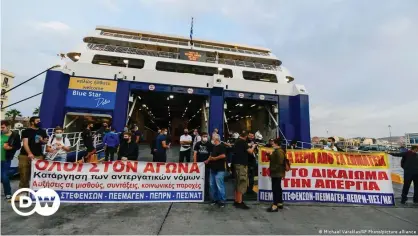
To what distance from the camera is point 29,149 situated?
4988mm

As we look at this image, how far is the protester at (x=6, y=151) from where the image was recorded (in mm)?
4918

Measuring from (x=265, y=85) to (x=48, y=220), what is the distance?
13874 mm

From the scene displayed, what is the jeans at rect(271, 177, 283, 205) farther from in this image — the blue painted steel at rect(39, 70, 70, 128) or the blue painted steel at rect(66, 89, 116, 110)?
the blue painted steel at rect(39, 70, 70, 128)

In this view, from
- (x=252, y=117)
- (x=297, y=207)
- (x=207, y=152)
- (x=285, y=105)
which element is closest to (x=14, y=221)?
(x=207, y=152)

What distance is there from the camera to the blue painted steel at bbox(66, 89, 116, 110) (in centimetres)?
1250

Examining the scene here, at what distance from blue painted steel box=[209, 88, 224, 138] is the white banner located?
8.56 metres

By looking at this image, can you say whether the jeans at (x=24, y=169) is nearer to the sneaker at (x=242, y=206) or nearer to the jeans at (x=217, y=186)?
the jeans at (x=217, y=186)

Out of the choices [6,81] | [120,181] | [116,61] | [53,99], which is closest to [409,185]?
[120,181]

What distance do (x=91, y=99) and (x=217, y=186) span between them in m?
10.6

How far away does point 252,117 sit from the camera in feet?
74.2

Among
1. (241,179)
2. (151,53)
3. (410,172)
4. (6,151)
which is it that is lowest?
(241,179)

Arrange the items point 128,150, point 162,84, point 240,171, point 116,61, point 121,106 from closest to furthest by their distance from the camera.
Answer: point 240,171
point 128,150
point 121,106
point 162,84
point 116,61

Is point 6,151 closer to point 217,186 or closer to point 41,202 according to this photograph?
point 41,202

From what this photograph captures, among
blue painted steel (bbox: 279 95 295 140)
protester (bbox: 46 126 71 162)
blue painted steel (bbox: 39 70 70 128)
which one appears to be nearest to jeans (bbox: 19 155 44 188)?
protester (bbox: 46 126 71 162)
